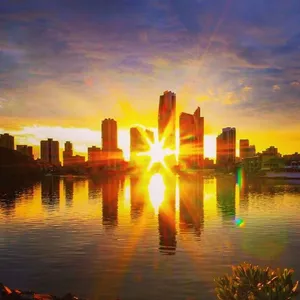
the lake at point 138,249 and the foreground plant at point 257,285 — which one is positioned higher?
the foreground plant at point 257,285

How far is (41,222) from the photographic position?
72.9 meters

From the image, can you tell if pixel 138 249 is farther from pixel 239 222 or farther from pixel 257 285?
pixel 257 285

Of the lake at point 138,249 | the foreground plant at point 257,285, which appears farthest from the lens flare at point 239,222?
the foreground plant at point 257,285

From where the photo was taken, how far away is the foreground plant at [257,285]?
15.0m

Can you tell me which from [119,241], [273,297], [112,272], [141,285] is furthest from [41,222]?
[273,297]

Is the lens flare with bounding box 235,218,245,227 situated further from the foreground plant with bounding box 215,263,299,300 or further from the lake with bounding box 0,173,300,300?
the foreground plant with bounding box 215,263,299,300

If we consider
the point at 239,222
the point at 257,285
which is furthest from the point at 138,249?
the point at 257,285

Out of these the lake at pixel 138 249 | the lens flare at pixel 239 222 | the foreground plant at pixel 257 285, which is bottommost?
the lens flare at pixel 239 222

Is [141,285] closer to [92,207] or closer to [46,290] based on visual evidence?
[46,290]

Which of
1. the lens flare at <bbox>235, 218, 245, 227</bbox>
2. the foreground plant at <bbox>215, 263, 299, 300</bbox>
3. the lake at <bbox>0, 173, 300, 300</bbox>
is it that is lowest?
the lens flare at <bbox>235, 218, 245, 227</bbox>

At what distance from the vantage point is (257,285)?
15.5 metres

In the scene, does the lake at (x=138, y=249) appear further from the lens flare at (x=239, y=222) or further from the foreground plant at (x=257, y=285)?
the foreground plant at (x=257, y=285)

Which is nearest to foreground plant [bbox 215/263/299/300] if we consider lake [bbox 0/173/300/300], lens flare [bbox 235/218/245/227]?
lake [bbox 0/173/300/300]

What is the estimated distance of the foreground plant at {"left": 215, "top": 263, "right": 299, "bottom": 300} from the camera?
49.2 feet
